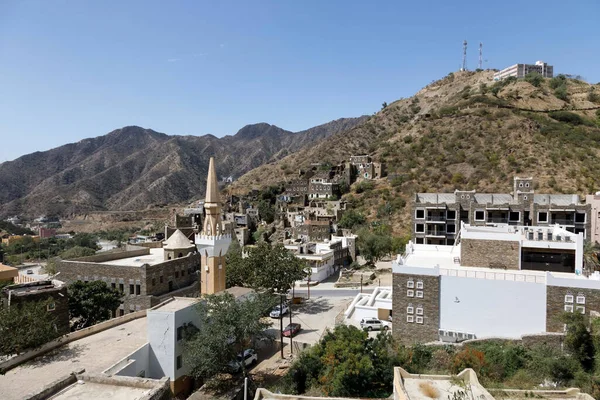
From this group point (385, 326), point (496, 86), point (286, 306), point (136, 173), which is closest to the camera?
point (385, 326)

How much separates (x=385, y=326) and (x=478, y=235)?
7710 millimetres

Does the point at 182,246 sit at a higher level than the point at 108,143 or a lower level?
lower

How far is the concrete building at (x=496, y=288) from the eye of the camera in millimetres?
19844

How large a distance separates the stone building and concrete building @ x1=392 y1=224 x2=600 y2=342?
1919 centimetres

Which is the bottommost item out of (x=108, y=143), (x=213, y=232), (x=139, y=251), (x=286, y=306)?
(x=286, y=306)

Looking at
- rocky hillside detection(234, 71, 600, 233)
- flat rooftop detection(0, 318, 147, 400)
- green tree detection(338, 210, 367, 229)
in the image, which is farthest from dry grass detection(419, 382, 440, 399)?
green tree detection(338, 210, 367, 229)

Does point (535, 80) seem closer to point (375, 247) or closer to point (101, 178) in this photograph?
point (375, 247)

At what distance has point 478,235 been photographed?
2345 cm

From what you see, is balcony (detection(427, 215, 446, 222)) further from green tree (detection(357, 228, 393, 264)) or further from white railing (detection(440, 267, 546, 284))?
white railing (detection(440, 267, 546, 284))

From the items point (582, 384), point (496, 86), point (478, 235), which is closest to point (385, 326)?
point (478, 235)

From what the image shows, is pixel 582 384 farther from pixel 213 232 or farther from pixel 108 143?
pixel 108 143

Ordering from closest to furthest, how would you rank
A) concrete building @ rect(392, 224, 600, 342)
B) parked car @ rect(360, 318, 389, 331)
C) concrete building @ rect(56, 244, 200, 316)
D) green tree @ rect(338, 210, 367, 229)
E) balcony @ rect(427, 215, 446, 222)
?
1. concrete building @ rect(392, 224, 600, 342)
2. parked car @ rect(360, 318, 389, 331)
3. concrete building @ rect(56, 244, 200, 316)
4. balcony @ rect(427, 215, 446, 222)
5. green tree @ rect(338, 210, 367, 229)

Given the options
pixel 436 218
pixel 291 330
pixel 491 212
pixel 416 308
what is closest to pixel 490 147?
pixel 491 212

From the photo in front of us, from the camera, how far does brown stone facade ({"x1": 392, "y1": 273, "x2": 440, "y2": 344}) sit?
21625 millimetres
